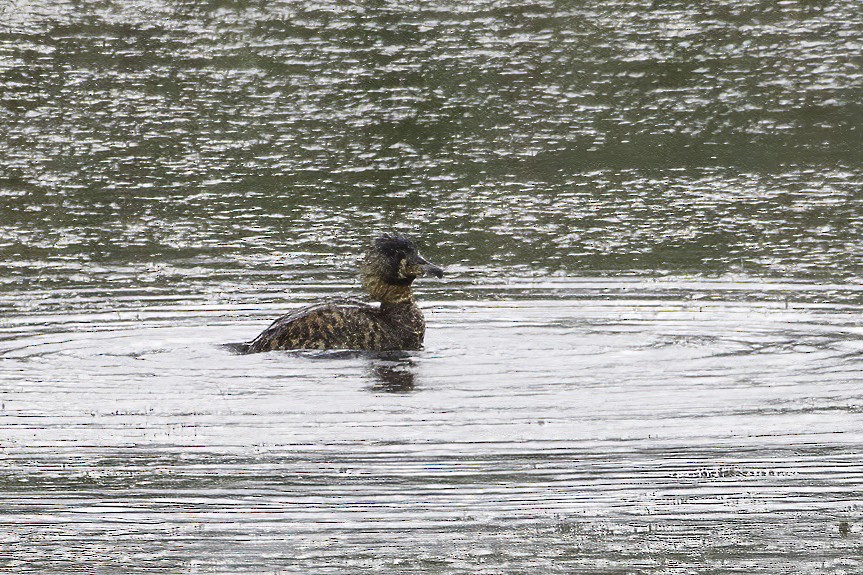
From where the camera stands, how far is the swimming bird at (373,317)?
10.5m

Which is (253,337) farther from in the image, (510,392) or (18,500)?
(18,500)

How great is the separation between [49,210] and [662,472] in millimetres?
7954

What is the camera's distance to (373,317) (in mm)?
10836

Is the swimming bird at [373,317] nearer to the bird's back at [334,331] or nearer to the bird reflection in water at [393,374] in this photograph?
the bird's back at [334,331]

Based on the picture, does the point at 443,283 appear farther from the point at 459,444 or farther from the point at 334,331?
the point at 459,444

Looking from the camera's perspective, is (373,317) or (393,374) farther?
(373,317)

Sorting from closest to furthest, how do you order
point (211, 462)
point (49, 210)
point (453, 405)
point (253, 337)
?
point (211, 462), point (453, 405), point (253, 337), point (49, 210)

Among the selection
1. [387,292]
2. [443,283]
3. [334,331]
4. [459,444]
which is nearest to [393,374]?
[334,331]

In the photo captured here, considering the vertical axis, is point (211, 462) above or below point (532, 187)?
above

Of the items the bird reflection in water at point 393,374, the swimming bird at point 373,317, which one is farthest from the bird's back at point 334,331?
the bird reflection in water at point 393,374

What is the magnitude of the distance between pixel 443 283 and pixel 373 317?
5.30 ft

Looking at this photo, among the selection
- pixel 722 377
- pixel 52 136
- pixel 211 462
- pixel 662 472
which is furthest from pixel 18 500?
pixel 52 136

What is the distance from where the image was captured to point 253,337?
35.8 ft

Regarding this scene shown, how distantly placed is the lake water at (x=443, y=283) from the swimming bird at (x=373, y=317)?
221mm
